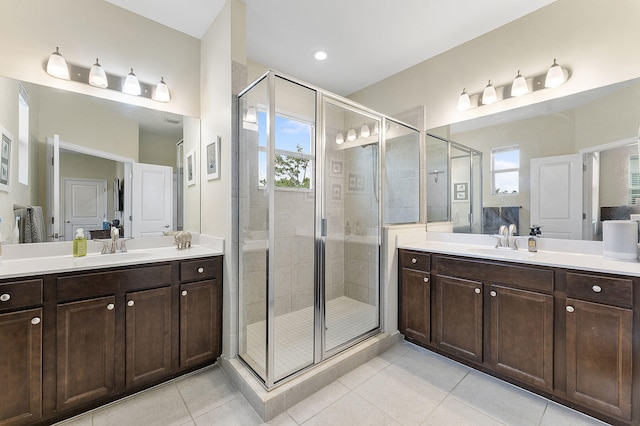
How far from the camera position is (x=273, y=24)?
2.29 m

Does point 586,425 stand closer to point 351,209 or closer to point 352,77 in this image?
point 351,209

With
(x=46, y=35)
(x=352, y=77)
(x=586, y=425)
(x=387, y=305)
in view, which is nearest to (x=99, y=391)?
(x=387, y=305)

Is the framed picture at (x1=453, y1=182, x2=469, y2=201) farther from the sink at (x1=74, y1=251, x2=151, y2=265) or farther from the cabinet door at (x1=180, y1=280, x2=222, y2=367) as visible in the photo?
the sink at (x1=74, y1=251, x2=151, y2=265)

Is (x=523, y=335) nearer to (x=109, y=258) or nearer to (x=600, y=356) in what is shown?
(x=600, y=356)

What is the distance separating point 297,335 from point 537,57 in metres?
3.04

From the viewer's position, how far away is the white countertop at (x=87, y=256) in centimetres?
151

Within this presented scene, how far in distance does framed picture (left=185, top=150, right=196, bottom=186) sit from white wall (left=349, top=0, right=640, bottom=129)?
2.37 meters

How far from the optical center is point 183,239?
2279 mm

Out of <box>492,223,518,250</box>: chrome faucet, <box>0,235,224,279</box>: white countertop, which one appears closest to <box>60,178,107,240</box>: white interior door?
<box>0,235,224,279</box>: white countertop

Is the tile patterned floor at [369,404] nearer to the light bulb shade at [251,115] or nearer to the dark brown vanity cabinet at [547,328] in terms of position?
the dark brown vanity cabinet at [547,328]

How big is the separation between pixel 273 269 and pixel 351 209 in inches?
45.5

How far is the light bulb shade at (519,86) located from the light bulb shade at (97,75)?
3337 mm

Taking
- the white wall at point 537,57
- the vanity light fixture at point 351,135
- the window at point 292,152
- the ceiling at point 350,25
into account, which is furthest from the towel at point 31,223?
the white wall at point 537,57

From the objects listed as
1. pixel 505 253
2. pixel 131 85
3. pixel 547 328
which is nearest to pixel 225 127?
pixel 131 85
